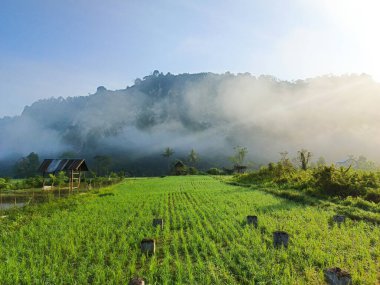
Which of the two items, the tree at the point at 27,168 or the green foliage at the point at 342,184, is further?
the tree at the point at 27,168

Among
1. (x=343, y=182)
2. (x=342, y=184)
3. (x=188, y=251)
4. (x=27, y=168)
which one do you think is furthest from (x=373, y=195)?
(x=27, y=168)

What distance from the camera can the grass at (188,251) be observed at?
7.14 metres

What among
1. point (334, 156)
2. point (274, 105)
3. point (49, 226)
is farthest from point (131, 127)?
point (49, 226)

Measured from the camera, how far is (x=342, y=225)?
12109 millimetres

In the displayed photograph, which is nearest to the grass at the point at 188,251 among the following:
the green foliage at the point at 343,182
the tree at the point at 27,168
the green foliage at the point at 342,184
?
the green foliage at the point at 342,184

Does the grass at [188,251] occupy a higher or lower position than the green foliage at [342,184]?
lower

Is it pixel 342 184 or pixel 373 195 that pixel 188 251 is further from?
pixel 342 184

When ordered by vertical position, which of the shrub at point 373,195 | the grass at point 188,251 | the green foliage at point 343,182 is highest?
the green foliage at point 343,182

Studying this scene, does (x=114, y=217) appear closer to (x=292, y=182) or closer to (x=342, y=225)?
(x=342, y=225)

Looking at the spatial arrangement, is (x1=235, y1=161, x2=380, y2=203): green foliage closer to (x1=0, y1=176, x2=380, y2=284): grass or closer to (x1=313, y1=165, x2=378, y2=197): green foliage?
(x1=313, y1=165, x2=378, y2=197): green foliage

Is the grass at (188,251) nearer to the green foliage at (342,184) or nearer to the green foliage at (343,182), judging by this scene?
the green foliage at (342,184)

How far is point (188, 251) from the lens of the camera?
30.3 ft

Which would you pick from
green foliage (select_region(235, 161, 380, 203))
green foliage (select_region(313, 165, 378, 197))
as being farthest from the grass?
green foliage (select_region(313, 165, 378, 197))

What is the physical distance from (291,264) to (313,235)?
3.38 m
